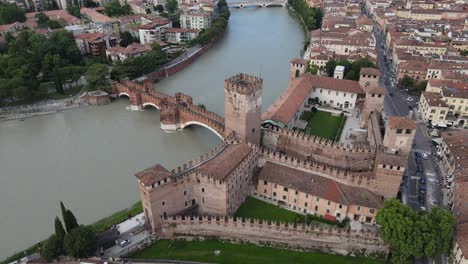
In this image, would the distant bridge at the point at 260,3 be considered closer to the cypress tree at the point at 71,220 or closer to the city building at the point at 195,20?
the city building at the point at 195,20

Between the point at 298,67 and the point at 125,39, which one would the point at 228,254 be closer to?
the point at 298,67

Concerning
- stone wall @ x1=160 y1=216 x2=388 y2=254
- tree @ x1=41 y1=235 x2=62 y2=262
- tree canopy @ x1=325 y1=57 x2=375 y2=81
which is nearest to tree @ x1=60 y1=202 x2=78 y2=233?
tree @ x1=41 y1=235 x2=62 y2=262

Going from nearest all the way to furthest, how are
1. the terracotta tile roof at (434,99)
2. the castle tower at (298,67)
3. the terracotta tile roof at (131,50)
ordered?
1. the terracotta tile roof at (434,99)
2. the castle tower at (298,67)
3. the terracotta tile roof at (131,50)

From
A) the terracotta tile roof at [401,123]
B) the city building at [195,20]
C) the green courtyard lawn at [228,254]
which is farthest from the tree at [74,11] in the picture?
the terracotta tile roof at [401,123]

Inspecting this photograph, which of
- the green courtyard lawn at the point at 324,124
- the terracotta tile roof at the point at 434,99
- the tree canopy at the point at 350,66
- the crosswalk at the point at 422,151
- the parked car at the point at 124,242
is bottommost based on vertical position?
the parked car at the point at 124,242

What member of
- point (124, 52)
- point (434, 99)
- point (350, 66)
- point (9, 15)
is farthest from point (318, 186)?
point (9, 15)

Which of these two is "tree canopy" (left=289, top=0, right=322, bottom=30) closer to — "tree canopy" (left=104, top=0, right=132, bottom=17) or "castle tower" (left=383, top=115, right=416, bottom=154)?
"tree canopy" (left=104, top=0, right=132, bottom=17)

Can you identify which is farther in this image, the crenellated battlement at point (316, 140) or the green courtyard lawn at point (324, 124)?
the green courtyard lawn at point (324, 124)
